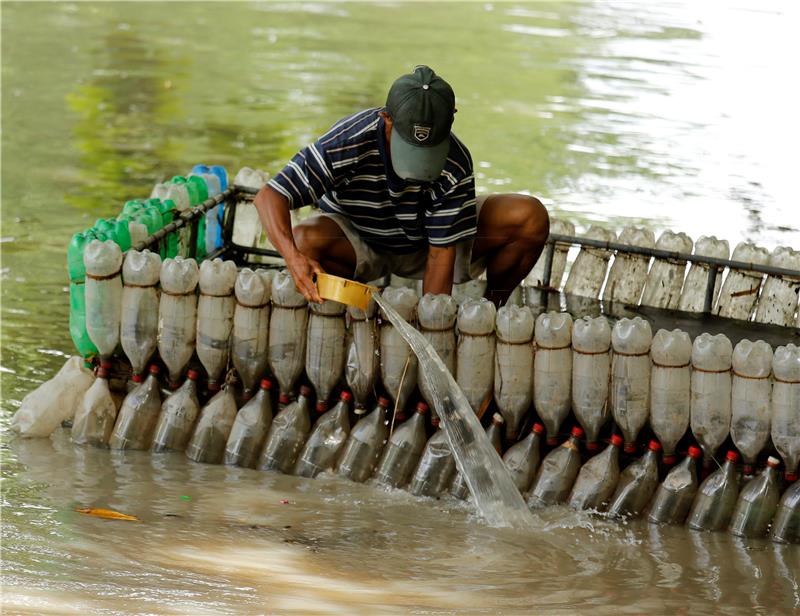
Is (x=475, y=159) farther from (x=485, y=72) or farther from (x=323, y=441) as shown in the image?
(x=323, y=441)

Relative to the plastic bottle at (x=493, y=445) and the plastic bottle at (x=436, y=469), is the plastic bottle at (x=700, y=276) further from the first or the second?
the plastic bottle at (x=436, y=469)

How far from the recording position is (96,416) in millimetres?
4195

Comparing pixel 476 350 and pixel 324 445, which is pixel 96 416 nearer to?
pixel 324 445

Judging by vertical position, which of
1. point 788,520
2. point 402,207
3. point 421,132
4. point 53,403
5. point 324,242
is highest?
point 421,132

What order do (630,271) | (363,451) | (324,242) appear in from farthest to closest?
(630,271) → (324,242) → (363,451)

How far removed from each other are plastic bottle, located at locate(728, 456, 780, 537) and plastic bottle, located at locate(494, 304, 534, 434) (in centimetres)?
79

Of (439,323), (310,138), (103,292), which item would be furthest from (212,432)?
(310,138)

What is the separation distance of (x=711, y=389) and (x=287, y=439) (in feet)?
4.85

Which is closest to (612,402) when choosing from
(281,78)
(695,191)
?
(695,191)

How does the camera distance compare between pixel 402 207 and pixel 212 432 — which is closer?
pixel 212 432

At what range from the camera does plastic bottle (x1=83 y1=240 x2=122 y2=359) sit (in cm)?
404

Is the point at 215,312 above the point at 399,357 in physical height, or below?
above

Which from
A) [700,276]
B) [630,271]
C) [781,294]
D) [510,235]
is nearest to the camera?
[510,235]

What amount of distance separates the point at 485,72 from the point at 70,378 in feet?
29.2
